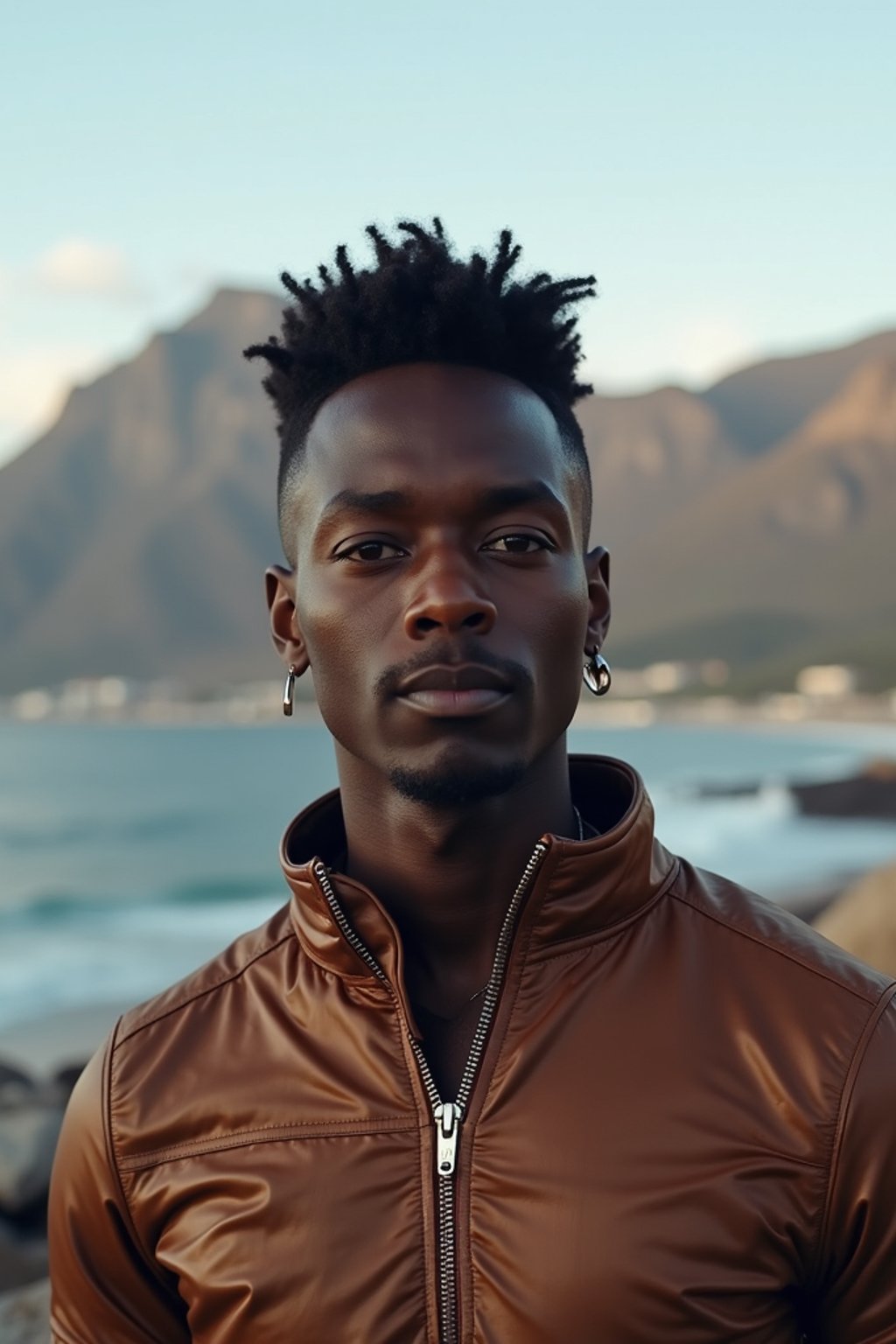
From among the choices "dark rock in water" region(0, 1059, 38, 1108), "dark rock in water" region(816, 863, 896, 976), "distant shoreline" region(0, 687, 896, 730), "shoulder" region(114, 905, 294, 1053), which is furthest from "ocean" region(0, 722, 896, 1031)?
"distant shoreline" region(0, 687, 896, 730)

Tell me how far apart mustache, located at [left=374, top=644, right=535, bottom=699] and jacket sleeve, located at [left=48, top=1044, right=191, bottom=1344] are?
789 millimetres

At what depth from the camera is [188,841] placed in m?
52.0

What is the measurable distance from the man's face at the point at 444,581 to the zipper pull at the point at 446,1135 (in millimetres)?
441

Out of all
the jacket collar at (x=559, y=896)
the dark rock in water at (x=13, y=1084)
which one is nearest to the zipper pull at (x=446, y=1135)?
the jacket collar at (x=559, y=896)

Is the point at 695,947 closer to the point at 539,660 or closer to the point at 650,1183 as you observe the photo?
the point at 650,1183

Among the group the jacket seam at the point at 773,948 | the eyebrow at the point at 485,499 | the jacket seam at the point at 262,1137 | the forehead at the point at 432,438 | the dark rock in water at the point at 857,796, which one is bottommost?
the dark rock in water at the point at 857,796

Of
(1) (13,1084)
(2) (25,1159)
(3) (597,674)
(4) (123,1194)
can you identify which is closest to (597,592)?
(3) (597,674)

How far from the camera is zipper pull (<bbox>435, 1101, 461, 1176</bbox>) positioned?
193 cm

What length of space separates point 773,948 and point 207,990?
90cm

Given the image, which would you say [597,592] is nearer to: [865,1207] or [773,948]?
[773,948]

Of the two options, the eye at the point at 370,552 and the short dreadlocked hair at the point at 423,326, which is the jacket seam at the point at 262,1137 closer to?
the eye at the point at 370,552

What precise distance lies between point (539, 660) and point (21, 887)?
4098 centimetres

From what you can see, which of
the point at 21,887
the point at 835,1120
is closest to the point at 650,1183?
the point at 835,1120

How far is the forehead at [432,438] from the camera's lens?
208 cm
